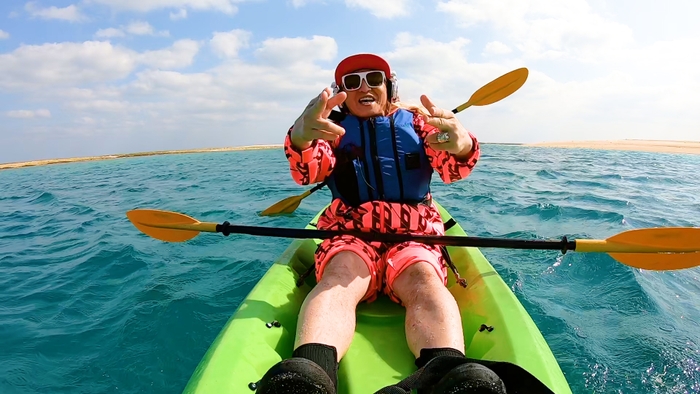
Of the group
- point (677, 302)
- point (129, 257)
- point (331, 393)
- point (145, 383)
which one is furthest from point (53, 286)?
point (677, 302)

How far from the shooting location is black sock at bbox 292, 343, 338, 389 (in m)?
1.54

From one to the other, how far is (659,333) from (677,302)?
857 millimetres

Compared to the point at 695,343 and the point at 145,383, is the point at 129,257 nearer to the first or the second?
the point at 145,383

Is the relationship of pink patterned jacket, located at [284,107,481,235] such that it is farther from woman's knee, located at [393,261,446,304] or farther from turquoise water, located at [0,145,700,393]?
turquoise water, located at [0,145,700,393]

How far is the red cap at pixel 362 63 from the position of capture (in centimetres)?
270

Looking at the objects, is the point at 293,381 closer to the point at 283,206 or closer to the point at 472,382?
the point at 472,382

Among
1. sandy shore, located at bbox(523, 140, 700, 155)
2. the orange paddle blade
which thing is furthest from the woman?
sandy shore, located at bbox(523, 140, 700, 155)

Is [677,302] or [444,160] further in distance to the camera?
[677,302]

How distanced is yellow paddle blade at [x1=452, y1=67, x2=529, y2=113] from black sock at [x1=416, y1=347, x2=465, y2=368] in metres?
2.78

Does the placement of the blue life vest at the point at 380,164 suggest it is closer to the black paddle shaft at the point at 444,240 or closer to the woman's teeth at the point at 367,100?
the woman's teeth at the point at 367,100

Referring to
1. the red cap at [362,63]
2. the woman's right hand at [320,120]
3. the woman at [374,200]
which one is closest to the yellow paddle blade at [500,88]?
the woman at [374,200]

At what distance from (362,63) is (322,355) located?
1.93 metres

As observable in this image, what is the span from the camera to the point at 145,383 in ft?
8.18

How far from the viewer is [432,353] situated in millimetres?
1639
